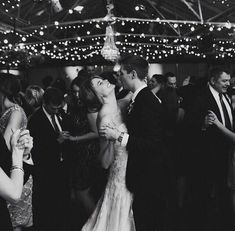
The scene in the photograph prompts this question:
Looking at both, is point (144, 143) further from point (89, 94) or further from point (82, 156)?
point (82, 156)

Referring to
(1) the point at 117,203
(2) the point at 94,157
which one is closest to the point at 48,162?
(2) the point at 94,157

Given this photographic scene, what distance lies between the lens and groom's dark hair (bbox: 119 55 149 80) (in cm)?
325

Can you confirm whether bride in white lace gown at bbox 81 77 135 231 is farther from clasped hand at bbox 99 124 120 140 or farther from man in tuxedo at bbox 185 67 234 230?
man in tuxedo at bbox 185 67 234 230

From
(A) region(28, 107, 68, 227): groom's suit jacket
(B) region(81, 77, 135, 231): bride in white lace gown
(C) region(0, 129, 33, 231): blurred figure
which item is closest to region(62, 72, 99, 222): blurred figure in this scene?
(A) region(28, 107, 68, 227): groom's suit jacket

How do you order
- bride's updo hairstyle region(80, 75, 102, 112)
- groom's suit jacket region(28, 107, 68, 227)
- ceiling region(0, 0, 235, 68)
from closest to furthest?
bride's updo hairstyle region(80, 75, 102, 112) → groom's suit jacket region(28, 107, 68, 227) → ceiling region(0, 0, 235, 68)

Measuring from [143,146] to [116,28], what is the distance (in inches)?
603

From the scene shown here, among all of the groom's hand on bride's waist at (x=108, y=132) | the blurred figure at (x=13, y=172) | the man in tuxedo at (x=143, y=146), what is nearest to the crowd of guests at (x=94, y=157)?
the man in tuxedo at (x=143, y=146)

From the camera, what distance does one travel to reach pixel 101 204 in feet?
11.4

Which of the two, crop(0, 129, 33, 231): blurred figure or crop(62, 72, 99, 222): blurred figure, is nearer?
crop(0, 129, 33, 231): blurred figure

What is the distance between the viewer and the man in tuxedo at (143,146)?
299 cm

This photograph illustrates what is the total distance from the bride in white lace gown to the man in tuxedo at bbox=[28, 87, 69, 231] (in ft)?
3.50

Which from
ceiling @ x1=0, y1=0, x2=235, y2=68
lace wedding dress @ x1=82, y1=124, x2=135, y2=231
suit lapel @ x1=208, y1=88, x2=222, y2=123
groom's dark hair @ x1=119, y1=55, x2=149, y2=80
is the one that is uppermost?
ceiling @ x1=0, y1=0, x2=235, y2=68

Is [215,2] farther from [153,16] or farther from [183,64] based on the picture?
[183,64]

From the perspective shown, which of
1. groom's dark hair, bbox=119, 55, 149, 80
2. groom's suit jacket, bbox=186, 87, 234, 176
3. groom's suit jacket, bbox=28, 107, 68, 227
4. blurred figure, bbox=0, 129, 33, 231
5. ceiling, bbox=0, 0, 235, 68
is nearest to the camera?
blurred figure, bbox=0, 129, 33, 231
